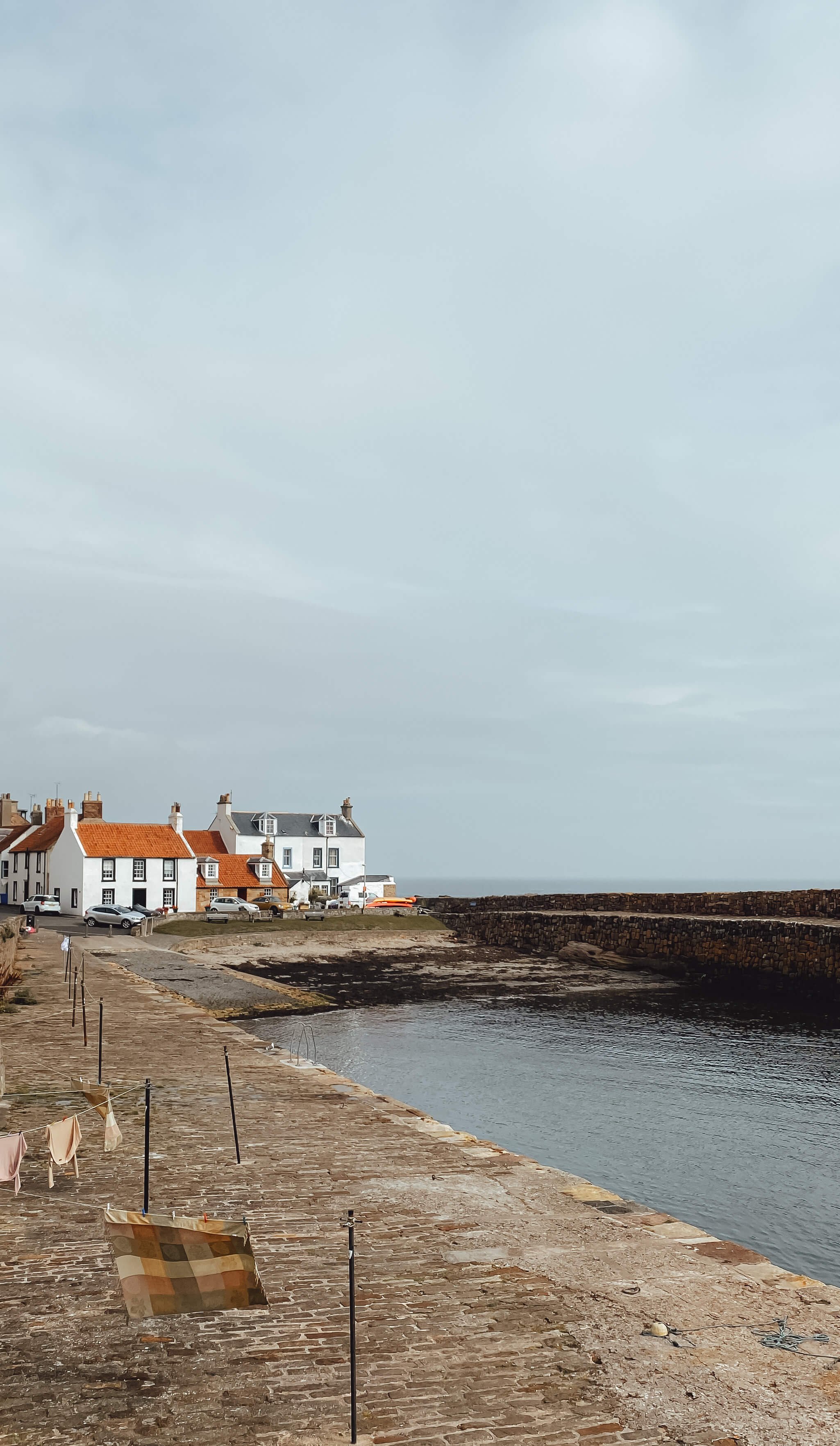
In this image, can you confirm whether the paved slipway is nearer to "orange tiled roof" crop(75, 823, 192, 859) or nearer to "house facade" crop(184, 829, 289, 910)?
"orange tiled roof" crop(75, 823, 192, 859)

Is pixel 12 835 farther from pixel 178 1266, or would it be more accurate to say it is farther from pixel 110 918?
pixel 178 1266

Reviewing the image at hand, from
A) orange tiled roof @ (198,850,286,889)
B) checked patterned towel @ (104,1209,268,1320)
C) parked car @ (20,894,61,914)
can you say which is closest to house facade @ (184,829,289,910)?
orange tiled roof @ (198,850,286,889)

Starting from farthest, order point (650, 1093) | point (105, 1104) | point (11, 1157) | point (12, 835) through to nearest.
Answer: point (12, 835) → point (650, 1093) → point (105, 1104) → point (11, 1157)

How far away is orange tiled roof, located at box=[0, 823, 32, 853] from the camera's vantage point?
89938mm

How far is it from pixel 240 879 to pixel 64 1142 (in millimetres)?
69876

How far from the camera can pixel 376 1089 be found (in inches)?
1072

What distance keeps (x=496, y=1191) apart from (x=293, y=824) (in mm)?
83894

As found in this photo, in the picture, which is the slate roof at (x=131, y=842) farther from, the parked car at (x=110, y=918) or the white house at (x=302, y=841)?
the white house at (x=302, y=841)

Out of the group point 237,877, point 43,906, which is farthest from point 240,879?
point 43,906

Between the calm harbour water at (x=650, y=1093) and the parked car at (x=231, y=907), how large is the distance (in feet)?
95.0

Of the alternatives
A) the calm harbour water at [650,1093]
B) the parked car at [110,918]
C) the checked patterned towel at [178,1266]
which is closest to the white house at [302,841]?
the parked car at [110,918]

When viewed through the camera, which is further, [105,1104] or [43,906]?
[43,906]

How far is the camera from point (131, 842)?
7300 cm

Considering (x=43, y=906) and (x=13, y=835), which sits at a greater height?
(x=13, y=835)
